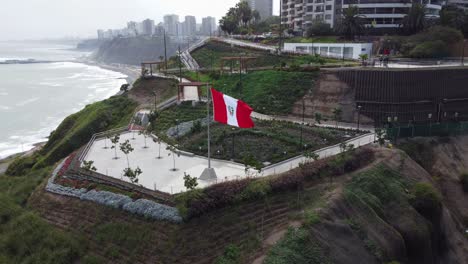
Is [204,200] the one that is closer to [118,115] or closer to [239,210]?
[239,210]

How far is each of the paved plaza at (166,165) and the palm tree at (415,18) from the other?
3481cm

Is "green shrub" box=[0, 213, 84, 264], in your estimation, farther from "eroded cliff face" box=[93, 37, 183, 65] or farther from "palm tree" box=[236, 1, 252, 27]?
"eroded cliff face" box=[93, 37, 183, 65]

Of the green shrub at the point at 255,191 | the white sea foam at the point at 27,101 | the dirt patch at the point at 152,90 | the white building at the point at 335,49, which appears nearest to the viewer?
the green shrub at the point at 255,191

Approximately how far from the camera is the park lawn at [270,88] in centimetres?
4025

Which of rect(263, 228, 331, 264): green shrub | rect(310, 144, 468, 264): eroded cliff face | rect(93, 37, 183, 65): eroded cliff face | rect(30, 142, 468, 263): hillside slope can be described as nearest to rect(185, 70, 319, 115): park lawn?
rect(310, 144, 468, 264): eroded cliff face

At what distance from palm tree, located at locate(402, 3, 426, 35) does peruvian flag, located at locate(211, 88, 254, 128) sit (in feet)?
153

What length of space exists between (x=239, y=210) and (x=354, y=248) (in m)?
5.95

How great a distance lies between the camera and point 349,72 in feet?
131

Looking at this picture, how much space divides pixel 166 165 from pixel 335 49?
129 feet

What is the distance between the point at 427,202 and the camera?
79.0ft

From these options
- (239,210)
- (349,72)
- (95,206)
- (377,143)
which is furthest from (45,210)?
(349,72)

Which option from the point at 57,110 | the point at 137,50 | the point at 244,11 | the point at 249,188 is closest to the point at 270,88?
the point at 249,188

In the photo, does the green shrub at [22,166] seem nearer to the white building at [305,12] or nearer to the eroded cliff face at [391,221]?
the eroded cliff face at [391,221]

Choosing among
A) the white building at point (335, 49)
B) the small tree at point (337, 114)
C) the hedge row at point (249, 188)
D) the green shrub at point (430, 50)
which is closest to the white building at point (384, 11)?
the white building at point (335, 49)
